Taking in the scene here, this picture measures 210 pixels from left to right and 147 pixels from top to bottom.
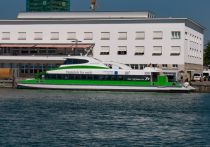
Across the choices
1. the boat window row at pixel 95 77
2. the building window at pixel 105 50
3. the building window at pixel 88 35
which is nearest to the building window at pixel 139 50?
the building window at pixel 105 50

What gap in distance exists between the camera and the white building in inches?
4102

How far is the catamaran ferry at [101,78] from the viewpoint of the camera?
83875 mm

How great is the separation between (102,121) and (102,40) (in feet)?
199

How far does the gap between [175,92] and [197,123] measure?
1501 inches

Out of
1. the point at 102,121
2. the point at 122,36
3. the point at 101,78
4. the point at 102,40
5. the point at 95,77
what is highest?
the point at 122,36

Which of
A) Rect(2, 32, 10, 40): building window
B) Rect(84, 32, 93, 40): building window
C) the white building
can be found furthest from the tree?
Rect(2, 32, 10, 40): building window

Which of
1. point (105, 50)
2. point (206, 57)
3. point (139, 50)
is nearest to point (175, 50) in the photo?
point (139, 50)

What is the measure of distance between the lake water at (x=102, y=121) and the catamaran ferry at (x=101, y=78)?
933 centimetres

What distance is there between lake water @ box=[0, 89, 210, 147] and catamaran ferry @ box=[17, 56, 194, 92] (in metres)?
9.33

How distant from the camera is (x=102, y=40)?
4183 inches

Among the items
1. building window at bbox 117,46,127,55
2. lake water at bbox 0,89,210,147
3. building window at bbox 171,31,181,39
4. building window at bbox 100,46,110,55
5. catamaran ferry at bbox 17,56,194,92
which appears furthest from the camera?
building window at bbox 100,46,110,55

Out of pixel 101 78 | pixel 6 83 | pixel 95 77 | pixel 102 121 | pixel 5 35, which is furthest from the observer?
pixel 5 35

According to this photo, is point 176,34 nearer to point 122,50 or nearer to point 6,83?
point 122,50

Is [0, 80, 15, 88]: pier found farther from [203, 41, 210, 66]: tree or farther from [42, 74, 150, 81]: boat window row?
[203, 41, 210, 66]: tree
